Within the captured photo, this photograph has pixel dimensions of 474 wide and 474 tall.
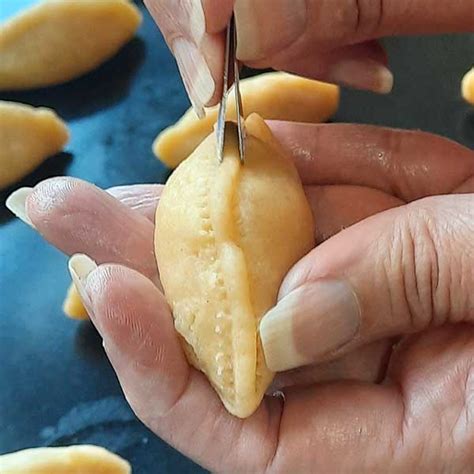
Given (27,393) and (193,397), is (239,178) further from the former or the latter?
(27,393)

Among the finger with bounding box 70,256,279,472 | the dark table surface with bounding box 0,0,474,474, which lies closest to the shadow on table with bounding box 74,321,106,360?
the dark table surface with bounding box 0,0,474,474

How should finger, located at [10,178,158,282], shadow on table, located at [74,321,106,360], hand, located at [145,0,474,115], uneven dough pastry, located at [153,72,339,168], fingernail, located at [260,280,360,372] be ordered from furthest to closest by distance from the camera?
1. uneven dough pastry, located at [153,72,339,168]
2. shadow on table, located at [74,321,106,360]
3. finger, located at [10,178,158,282]
4. hand, located at [145,0,474,115]
5. fingernail, located at [260,280,360,372]

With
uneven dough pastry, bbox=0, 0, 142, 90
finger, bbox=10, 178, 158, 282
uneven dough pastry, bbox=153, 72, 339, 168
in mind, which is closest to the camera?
finger, bbox=10, 178, 158, 282

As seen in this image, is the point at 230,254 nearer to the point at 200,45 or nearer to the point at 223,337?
the point at 223,337

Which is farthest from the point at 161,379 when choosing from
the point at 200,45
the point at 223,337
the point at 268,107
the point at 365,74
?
the point at 268,107

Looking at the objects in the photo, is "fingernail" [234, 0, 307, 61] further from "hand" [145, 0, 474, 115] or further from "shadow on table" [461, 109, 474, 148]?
"shadow on table" [461, 109, 474, 148]

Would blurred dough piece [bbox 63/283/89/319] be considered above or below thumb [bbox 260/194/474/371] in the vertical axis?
below

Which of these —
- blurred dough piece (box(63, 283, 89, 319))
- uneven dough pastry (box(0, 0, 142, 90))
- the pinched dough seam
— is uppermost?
the pinched dough seam
